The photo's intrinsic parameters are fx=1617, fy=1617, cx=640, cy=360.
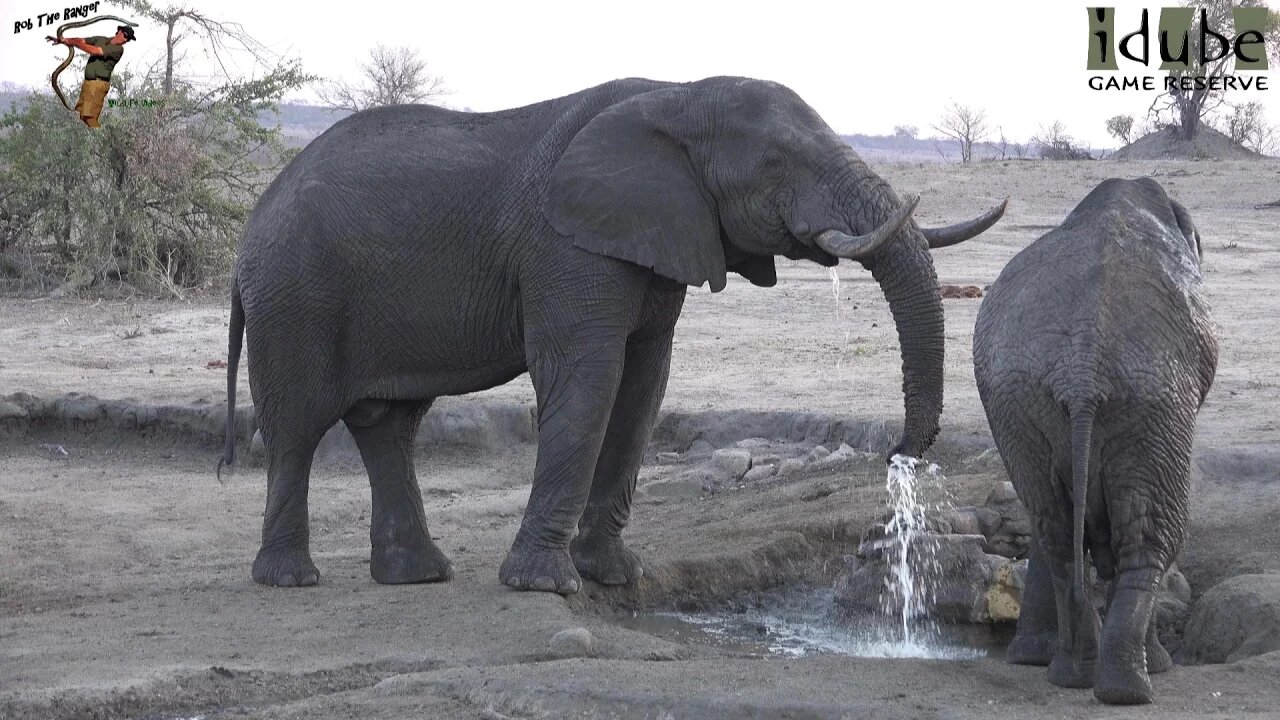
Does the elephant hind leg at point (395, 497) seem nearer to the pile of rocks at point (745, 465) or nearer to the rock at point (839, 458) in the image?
the pile of rocks at point (745, 465)

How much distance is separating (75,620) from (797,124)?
11.5 ft

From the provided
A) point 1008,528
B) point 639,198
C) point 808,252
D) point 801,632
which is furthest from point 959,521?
point 639,198

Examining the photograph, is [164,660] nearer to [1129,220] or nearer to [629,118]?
[629,118]

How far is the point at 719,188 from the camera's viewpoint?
21.8 ft

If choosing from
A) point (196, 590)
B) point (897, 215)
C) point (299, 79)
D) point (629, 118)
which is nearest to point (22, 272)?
point (299, 79)

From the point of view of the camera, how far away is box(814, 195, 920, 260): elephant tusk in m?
5.88

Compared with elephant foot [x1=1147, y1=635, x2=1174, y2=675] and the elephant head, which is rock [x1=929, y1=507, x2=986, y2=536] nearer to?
the elephant head

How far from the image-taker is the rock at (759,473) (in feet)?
30.1

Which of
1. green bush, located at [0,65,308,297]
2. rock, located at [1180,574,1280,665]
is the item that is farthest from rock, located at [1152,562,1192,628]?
green bush, located at [0,65,308,297]

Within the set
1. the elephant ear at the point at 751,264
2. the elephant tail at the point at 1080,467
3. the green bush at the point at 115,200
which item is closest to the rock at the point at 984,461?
the elephant ear at the point at 751,264

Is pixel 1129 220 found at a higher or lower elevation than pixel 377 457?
higher

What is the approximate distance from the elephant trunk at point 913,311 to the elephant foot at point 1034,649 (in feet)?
2.50

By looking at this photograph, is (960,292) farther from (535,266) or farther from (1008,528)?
(535,266)

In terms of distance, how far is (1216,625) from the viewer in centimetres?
614
